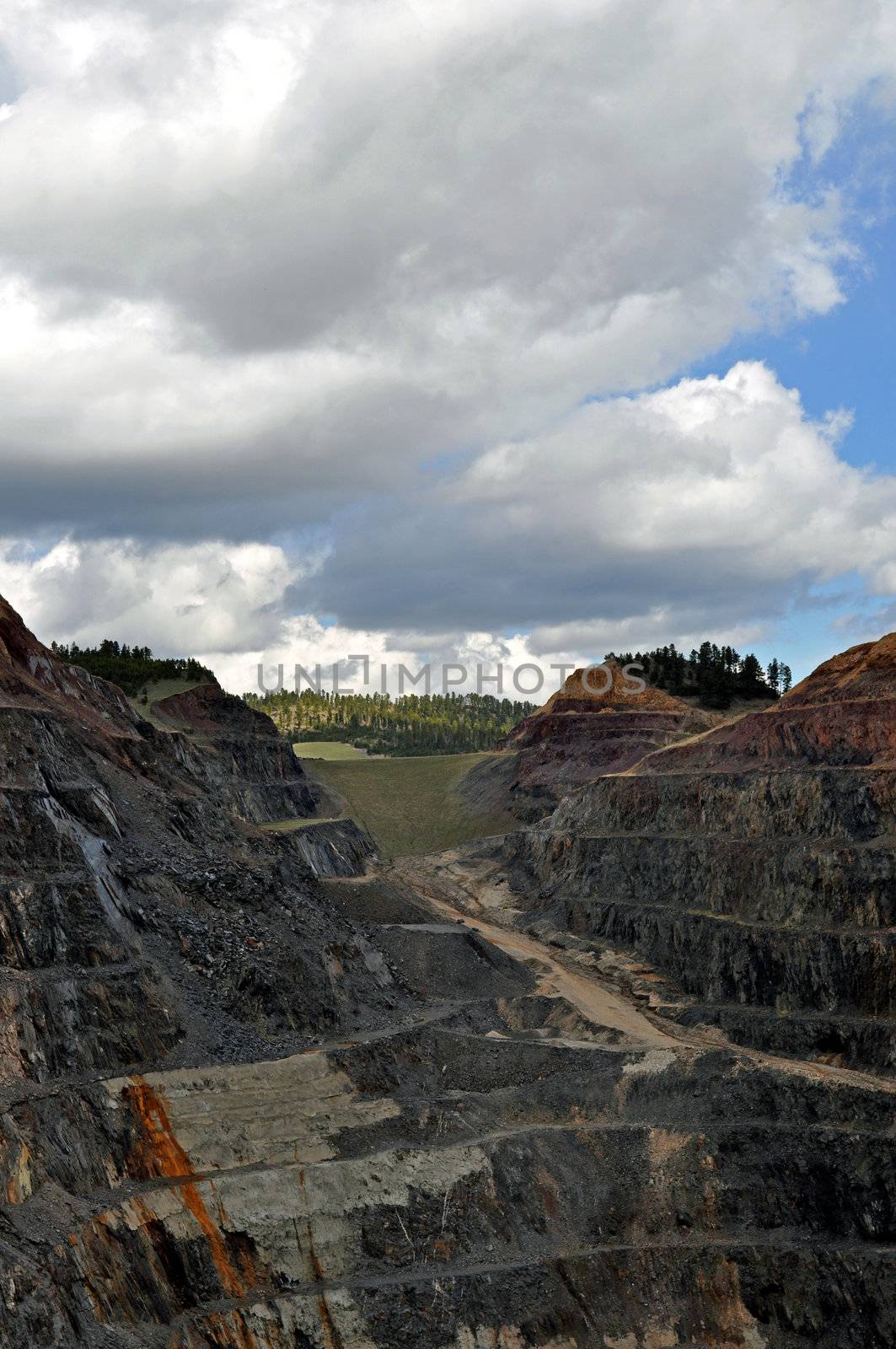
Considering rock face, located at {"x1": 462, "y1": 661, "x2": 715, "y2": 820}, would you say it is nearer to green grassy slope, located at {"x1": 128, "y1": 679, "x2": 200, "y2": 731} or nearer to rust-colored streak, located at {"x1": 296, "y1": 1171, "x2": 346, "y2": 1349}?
green grassy slope, located at {"x1": 128, "y1": 679, "x2": 200, "y2": 731}

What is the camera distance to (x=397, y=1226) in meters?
44.1

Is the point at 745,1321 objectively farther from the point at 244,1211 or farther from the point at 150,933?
the point at 150,933

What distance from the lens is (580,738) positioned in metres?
144

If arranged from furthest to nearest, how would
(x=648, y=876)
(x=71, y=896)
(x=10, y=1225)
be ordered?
(x=648, y=876), (x=71, y=896), (x=10, y=1225)

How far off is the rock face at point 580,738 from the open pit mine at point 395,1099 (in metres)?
51.3

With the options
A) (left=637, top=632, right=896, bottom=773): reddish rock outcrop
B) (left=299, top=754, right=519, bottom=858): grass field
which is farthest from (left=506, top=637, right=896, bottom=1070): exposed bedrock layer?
(left=299, top=754, right=519, bottom=858): grass field

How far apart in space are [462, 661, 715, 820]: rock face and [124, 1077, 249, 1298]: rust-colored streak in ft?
299

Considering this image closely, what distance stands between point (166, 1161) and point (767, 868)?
5128cm

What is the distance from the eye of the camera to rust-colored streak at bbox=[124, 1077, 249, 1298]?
133 ft

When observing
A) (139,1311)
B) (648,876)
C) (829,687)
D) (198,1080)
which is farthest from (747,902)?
(139,1311)

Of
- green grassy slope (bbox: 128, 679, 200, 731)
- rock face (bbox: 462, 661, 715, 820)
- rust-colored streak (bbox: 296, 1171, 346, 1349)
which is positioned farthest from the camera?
rock face (bbox: 462, 661, 715, 820)

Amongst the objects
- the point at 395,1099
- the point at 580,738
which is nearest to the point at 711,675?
the point at 580,738

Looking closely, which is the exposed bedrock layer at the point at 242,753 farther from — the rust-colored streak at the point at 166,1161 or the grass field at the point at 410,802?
the rust-colored streak at the point at 166,1161

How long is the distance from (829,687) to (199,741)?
61.3 metres
